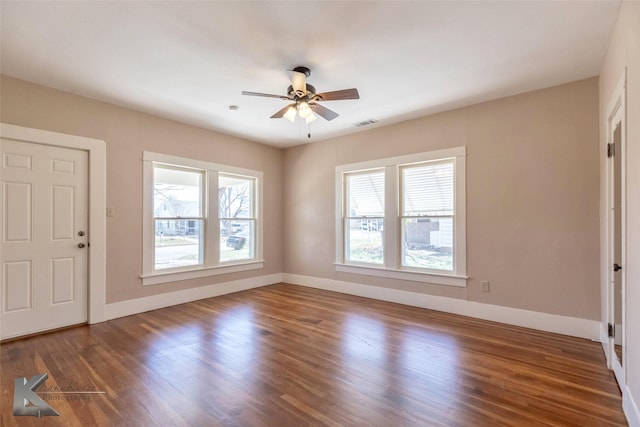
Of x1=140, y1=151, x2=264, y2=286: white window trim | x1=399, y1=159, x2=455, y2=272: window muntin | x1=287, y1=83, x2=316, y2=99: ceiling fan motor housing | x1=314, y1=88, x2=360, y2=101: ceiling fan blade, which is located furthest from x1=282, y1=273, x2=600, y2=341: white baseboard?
x1=287, y1=83, x2=316, y2=99: ceiling fan motor housing

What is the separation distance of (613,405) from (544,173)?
2322 millimetres

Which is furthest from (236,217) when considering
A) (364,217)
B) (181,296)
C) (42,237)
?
(42,237)

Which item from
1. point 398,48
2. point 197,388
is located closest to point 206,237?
point 197,388

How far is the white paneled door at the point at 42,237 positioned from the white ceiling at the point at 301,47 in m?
0.91

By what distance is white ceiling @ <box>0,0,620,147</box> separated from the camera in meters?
2.19

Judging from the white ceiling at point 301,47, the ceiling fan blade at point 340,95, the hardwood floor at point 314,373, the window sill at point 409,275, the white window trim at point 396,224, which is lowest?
the hardwood floor at point 314,373

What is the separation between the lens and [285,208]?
20.5 ft

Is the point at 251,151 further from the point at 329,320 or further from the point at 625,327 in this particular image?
the point at 625,327

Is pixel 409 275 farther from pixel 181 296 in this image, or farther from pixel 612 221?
pixel 181 296

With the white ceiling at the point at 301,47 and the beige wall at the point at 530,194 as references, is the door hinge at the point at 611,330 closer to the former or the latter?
the beige wall at the point at 530,194

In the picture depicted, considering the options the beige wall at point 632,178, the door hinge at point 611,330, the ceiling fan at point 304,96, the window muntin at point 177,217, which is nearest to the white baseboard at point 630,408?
the beige wall at point 632,178

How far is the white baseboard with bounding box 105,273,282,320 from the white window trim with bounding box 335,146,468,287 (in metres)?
1.58

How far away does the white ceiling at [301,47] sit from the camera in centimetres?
219

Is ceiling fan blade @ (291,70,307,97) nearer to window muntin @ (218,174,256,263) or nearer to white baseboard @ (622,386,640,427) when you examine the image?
window muntin @ (218,174,256,263)
